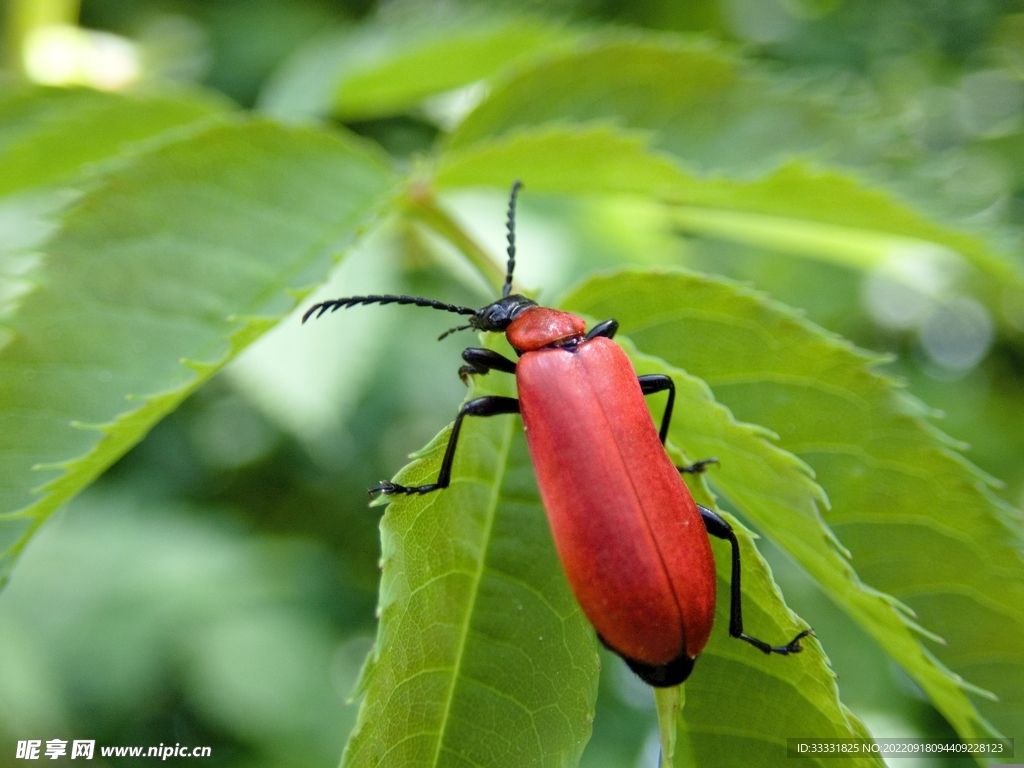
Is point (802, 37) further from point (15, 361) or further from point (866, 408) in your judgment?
point (15, 361)

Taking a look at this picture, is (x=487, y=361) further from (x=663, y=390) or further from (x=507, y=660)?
(x=507, y=660)

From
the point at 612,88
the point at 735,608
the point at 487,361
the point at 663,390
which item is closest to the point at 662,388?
the point at 663,390

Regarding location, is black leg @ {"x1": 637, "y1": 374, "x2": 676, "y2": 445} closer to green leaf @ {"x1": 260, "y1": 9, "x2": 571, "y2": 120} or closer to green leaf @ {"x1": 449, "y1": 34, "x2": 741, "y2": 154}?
green leaf @ {"x1": 449, "y1": 34, "x2": 741, "y2": 154}

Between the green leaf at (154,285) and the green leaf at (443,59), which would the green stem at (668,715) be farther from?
the green leaf at (443,59)

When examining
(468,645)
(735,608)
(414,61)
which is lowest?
(468,645)

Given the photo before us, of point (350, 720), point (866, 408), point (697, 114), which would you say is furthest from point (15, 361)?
point (350, 720)

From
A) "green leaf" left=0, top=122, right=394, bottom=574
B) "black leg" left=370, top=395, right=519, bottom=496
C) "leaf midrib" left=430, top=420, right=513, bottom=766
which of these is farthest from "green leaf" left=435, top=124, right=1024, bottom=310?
"leaf midrib" left=430, top=420, right=513, bottom=766
